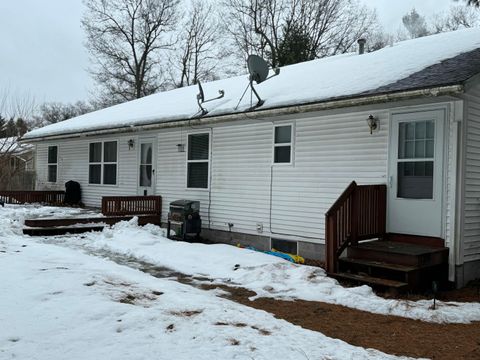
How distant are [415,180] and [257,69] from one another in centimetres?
502

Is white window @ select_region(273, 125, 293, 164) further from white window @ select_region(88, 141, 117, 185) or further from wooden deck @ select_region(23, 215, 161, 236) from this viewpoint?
white window @ select_region(88, 141, 117, 185)

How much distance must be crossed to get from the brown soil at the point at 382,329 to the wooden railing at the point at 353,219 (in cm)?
148

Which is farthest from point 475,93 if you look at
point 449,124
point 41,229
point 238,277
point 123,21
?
point 123,21

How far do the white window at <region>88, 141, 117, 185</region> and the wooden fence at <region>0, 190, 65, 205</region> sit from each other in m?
1.73

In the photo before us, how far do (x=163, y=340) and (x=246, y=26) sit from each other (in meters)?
29.5

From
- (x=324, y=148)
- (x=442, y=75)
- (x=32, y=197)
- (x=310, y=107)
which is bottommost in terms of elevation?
(x=32, y=197)

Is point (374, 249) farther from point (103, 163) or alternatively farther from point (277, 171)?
point (103, 163)

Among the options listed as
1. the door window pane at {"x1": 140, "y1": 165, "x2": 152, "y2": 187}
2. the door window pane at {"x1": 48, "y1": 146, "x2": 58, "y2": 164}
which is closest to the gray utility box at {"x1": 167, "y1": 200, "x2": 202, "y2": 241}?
the door window pane at {"x1": 140, "y1": 165, "x2": 152, "y2": 187}

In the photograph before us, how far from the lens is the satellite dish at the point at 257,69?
10.9m

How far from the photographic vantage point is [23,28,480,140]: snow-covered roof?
25.0 ft

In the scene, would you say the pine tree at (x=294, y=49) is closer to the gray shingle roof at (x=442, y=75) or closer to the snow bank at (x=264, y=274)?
the snow bank at (x=264, y=274)

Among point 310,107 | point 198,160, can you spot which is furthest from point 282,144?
point 198,160

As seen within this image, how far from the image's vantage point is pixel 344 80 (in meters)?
8.92

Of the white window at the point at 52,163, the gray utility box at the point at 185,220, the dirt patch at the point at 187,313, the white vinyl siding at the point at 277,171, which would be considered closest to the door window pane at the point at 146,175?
the white vinyl siding at the point at 277,171
